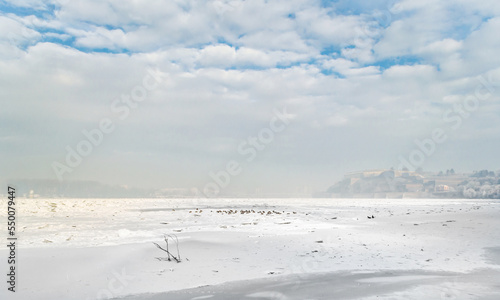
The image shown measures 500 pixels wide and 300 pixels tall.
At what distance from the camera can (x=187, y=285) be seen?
9.27 meters

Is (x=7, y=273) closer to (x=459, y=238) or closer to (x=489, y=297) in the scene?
(x=489, y=297)

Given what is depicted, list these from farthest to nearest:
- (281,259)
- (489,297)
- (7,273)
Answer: (281,259) → (7,273) → (489,297)

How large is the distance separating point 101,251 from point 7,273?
3.13 m

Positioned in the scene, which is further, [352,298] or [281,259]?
[281,259]

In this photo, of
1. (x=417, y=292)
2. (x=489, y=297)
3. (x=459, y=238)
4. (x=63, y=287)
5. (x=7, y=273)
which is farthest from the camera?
(x=459, y=238)

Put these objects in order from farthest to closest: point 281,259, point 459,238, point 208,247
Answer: point 459,238 < point 208,247 < point 281,259

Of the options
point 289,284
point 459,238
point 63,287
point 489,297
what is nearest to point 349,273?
point 289,284

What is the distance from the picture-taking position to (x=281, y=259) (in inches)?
486

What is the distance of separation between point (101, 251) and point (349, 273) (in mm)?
8737

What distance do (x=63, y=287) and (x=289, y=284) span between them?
597cm

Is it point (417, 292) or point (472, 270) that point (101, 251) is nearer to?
point (417, 292)

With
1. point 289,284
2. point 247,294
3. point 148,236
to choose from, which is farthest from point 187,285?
point 148,236

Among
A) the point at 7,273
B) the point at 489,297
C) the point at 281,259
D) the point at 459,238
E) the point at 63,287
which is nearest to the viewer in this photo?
the point at 489,297

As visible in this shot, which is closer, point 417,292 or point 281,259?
point 417,292
